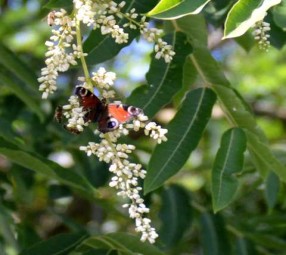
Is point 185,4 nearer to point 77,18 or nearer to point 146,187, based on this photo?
point 77,18

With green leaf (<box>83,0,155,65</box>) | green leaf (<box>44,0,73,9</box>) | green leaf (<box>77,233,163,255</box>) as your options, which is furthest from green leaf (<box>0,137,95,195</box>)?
green leaf (<box>44,0,73,9</box>)

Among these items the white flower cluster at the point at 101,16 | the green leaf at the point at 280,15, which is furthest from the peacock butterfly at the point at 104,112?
the green leaf at the point at 280,15

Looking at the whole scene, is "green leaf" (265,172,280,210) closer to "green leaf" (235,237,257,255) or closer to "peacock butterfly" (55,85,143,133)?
"green leaf" (235,237,257,255)

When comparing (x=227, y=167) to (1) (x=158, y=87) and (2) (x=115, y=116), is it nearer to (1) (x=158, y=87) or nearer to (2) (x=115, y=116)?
(1) (x=158, y=87)

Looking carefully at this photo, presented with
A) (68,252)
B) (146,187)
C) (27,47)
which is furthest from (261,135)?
(27,47)

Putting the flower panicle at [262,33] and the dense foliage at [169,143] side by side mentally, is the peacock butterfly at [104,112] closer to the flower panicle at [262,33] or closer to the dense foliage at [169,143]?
the dense foliage at [169,143]
